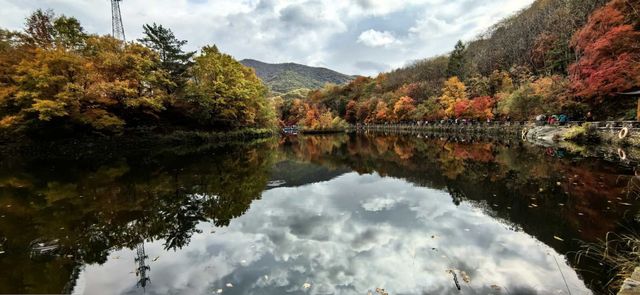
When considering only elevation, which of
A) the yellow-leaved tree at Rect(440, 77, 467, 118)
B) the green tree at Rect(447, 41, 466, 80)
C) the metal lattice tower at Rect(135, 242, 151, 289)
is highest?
the green tree at Rect(447, 41, 466, 80)

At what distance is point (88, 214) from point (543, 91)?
33.5 metres

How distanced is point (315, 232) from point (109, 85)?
25.3 m

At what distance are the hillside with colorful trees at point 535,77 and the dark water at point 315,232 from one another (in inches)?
181

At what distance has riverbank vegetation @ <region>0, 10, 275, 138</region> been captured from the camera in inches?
862

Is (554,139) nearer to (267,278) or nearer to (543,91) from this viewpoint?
(543,91)

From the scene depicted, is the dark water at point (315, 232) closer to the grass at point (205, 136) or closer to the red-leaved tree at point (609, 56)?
the red-leaved tree at point (609, 56)

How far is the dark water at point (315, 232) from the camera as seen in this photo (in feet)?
15.9

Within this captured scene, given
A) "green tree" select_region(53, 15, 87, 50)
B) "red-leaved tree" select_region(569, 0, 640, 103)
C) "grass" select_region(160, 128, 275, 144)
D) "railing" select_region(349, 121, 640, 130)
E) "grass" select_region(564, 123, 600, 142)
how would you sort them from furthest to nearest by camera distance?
"grass" select_region(160, 128, 275, 144)
"green tree" select_region(53, 15, 87, 50)
"grass" select_region(564, 123, 600, 142)
"red-leaved tree" select_region(569, 0, 640, 103)
"railing" select_region(349, 121, 640, 130)

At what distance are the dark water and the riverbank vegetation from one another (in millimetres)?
12545

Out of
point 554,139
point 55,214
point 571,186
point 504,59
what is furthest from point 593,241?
point 504,59

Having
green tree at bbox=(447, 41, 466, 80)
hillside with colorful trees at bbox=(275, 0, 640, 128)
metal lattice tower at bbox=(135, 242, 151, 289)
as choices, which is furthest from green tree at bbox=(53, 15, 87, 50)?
green tree at bbox=(447, 41, 466, 80)

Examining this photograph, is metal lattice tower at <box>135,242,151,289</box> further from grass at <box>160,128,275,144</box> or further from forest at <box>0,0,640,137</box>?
grass at <box>160,128,275,144</box>

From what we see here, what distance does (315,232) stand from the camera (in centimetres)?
709

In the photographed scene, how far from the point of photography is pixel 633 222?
6508 millimetres
